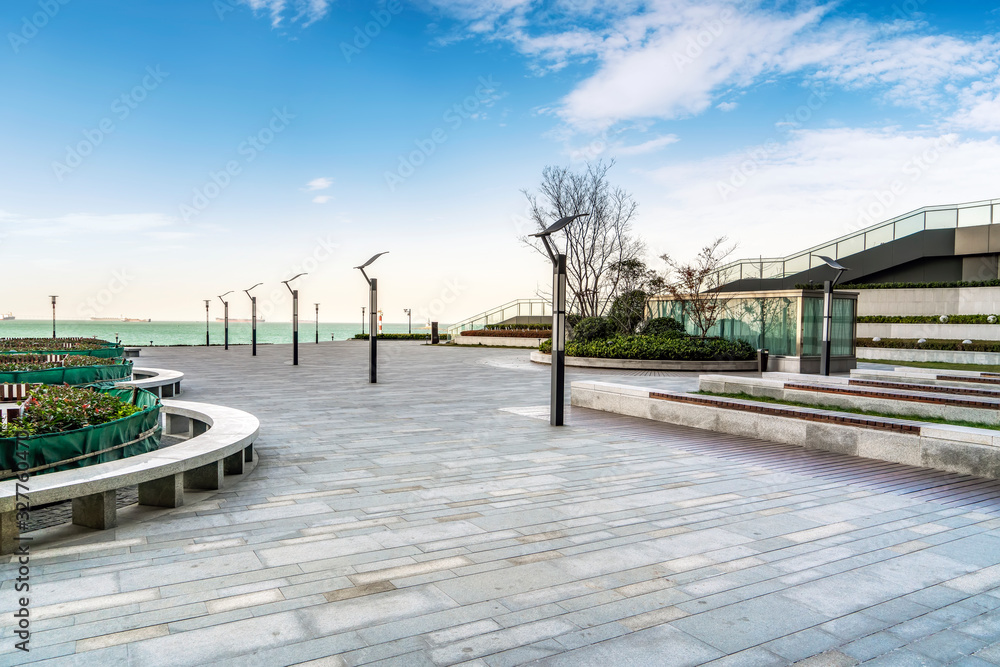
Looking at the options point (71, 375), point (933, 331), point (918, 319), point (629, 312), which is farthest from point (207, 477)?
point (918, 319)

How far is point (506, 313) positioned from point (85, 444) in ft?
137

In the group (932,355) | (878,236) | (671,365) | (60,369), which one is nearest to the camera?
(60,369)

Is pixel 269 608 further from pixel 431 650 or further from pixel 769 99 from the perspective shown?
pixel 769 99

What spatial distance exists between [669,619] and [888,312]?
3337 centimetres

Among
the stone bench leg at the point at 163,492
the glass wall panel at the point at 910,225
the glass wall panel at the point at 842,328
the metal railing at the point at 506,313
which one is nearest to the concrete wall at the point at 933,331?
the glass wall panel at the point at 910,225

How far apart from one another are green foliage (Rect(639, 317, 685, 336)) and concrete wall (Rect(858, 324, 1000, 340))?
35.0ft

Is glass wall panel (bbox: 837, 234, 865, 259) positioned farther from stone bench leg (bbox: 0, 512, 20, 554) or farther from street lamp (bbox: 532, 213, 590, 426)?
stone bench leg (bbox: 0, 512, 20, 554)

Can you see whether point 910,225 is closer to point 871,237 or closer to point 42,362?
point 871,237

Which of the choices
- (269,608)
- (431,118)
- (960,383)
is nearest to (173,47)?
(431,118)

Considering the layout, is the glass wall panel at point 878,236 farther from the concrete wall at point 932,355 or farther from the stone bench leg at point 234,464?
the stone bench leg at point 234,464

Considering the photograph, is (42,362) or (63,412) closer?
(63,412)

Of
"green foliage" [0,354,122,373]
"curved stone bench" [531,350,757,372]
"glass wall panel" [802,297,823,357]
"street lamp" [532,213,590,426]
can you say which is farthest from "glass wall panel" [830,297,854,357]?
"green foliage" [0,354,122,373]

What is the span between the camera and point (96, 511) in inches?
199

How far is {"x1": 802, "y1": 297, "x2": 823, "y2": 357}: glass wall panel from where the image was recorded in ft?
74.0
